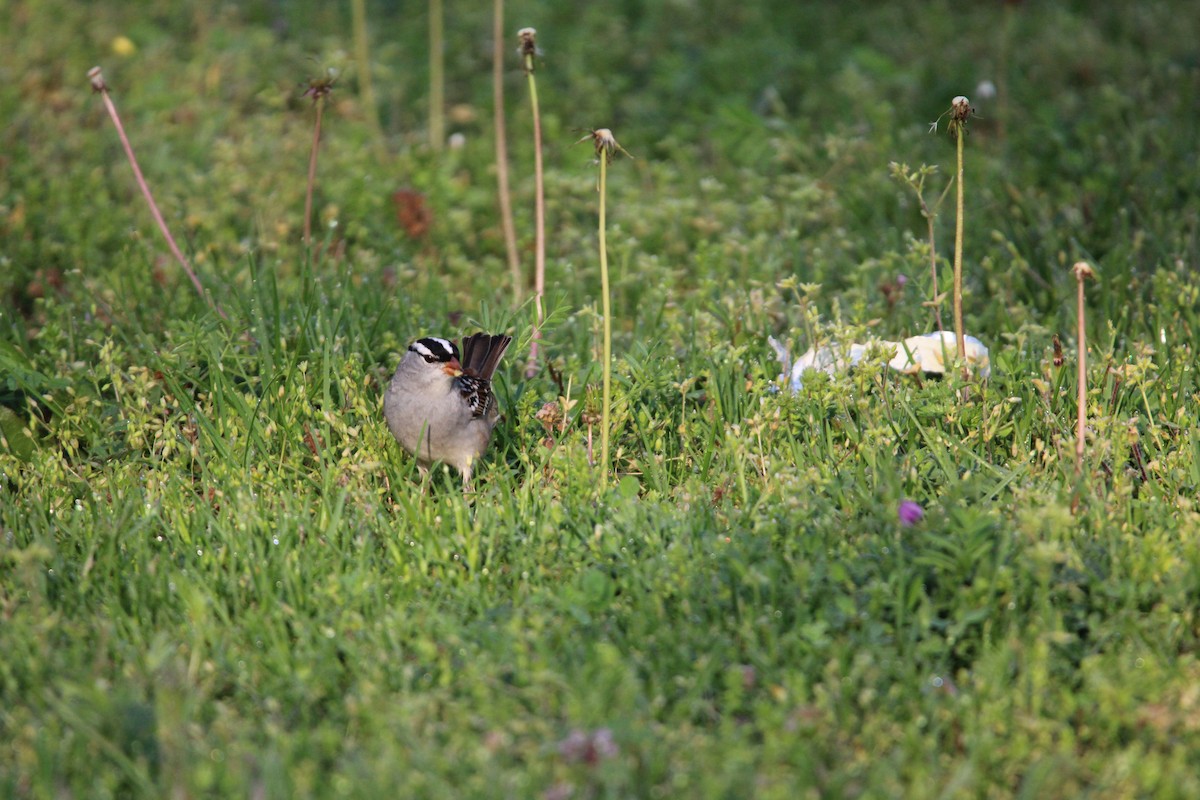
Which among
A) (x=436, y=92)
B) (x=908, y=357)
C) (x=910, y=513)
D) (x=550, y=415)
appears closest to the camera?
(x=910, y=513)

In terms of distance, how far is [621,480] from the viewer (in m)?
4.76

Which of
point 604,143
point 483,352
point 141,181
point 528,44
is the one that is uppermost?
point 528,44

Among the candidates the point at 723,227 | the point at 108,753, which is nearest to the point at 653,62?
the point at 723,227

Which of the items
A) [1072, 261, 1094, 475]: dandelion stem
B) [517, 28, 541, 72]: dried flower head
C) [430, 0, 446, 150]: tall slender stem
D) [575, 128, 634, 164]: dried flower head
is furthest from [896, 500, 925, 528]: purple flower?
[430, 0, 446, 150]: tall slender stem

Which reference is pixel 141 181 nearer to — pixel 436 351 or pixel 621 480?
pixel 436 351

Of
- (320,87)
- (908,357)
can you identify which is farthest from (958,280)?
(320,87)

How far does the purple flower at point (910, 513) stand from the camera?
12.9 ft

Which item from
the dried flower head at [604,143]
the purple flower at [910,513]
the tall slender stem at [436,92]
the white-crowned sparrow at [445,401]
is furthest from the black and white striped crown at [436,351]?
the tall slender stem at [436,92]

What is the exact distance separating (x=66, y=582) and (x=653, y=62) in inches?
268

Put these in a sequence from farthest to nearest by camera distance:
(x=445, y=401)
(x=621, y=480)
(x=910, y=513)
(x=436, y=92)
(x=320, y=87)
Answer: (x=436, y=92) < (x=320, y=87) < (x=621, y=480) < (x=445, y=401) < (x=910, y=513)

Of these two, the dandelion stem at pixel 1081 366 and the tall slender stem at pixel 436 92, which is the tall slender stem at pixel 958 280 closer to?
the dandelion stem at pixel 1081 366

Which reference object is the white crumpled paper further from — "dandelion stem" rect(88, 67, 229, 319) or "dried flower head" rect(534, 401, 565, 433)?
"dandelion stem" rect(88, 67, 229, 319)

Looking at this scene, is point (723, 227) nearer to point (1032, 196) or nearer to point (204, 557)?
point (1032, 196)

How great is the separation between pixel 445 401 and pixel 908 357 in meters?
1.82
